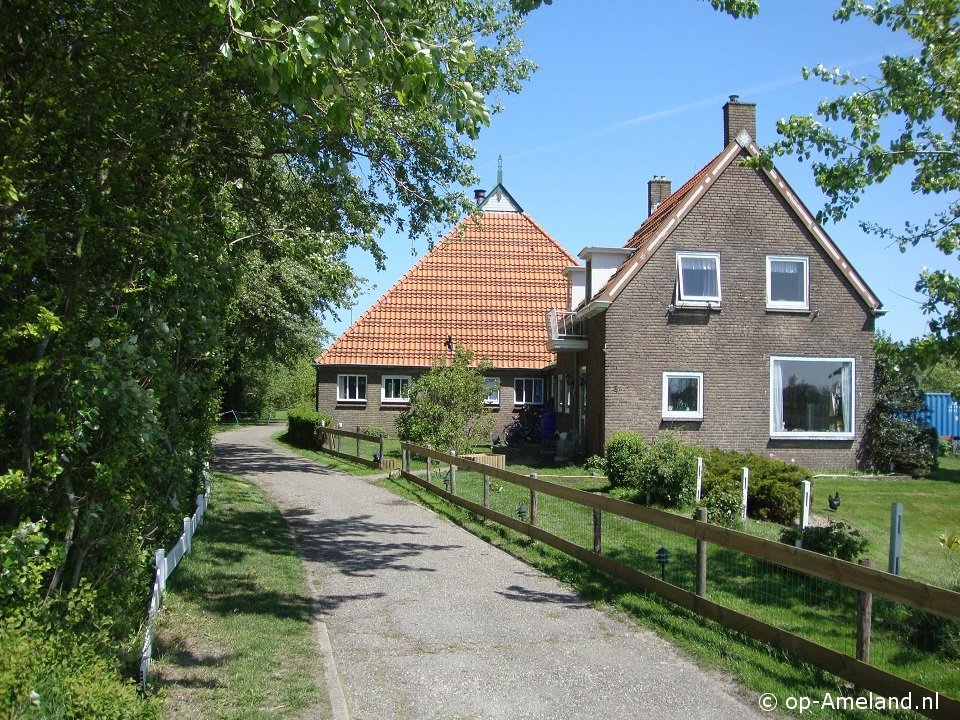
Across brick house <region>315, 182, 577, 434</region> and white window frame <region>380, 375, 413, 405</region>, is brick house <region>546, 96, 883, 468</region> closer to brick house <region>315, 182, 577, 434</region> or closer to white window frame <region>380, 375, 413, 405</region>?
brick house <region>315, 182, 577, 434</region>

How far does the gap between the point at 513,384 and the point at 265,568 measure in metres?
24.8

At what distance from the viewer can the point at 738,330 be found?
23.4 metres

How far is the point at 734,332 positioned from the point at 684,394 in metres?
2.15

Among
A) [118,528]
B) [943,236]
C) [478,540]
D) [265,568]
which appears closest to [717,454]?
[478,540]

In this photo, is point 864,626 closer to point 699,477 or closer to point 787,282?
point 699,477

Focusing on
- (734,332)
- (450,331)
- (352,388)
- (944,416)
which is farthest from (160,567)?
(944,416)

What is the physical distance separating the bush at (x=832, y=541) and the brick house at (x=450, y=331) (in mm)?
23647

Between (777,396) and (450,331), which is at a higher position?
(450,331)

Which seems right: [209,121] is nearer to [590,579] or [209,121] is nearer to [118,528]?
[118,528]

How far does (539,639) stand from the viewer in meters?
7.52

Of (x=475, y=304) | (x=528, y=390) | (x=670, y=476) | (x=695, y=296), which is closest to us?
(x=670, y=476)

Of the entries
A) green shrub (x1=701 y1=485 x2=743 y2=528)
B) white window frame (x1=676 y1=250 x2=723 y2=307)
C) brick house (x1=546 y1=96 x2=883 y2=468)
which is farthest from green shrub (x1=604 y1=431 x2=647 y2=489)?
white window frame (x1=676 y1=250 x2=723 y2=307)

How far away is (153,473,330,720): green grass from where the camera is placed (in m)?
5.89

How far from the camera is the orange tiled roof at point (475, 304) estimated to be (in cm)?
3422
